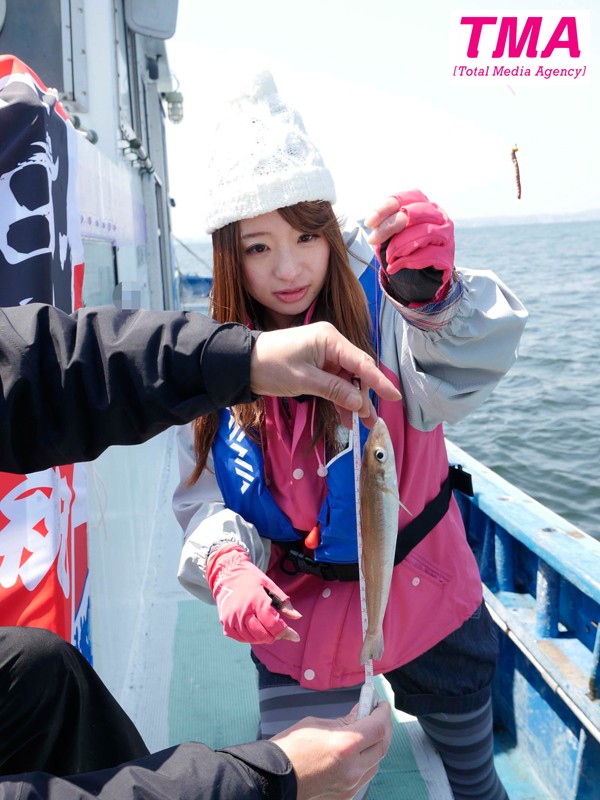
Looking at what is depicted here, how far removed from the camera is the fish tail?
1739 mm

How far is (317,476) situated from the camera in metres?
2.25

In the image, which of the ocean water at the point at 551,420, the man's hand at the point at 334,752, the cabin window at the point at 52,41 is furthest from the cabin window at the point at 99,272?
the ocean water at the point at 551,420

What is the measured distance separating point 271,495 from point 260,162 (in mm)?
1020

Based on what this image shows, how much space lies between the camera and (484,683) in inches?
92.4

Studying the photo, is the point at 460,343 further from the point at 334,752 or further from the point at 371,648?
the point at 334,752

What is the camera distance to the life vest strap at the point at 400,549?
2.21 metres

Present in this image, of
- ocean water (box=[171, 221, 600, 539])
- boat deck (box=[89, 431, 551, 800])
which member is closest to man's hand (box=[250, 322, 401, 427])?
boat deck (box=[89, 431, 551, 800])

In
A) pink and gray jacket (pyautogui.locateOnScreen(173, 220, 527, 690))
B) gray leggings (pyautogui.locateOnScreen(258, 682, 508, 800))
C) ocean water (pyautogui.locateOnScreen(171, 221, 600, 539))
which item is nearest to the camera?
pink and gray jacket (pyautogui.locateOnScreen(173, 220, 527, 690))

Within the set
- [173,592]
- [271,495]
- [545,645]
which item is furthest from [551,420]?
[271,495]

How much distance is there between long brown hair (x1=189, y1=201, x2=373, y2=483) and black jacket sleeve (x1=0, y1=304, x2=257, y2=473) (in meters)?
0.81

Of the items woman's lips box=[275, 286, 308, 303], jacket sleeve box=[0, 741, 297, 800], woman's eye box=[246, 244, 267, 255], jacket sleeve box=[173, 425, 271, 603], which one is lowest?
jacket sleeve box=[0, 741, 297, 800]

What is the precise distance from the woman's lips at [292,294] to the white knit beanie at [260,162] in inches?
9.9

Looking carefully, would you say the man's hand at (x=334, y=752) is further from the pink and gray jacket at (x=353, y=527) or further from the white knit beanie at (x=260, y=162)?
the white knit beanie at (x=260, y=162)

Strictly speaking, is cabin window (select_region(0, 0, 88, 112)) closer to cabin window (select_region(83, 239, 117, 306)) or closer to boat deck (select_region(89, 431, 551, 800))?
cabin window (select_region(83, 239, 117, 306))
